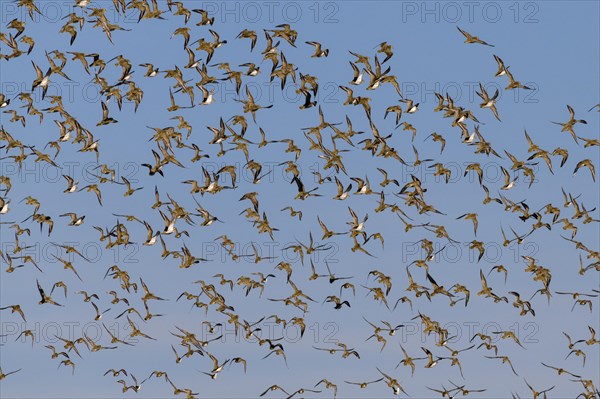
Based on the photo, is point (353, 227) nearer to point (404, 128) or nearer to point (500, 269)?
point (404, 128)

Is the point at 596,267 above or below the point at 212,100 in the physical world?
below

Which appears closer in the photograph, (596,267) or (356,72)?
(356,72)

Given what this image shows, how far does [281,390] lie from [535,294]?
19.8 m

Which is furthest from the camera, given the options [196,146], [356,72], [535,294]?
[535,294]

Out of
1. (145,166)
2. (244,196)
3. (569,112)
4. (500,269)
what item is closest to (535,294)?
(500,269)

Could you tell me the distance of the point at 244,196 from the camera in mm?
85250

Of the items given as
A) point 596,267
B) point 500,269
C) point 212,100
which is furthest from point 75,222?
point 596,267

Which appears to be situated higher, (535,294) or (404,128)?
(404,128)

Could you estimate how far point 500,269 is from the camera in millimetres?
92000

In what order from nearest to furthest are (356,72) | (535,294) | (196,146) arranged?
1. (356,72)
2. (196,146)
3. (535,294)

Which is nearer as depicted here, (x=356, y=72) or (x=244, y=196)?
(x=356, y=72)

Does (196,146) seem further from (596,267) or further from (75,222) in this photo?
(596,267)

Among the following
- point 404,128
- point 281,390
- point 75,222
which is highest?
point 404,128

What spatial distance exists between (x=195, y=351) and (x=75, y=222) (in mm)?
13537
